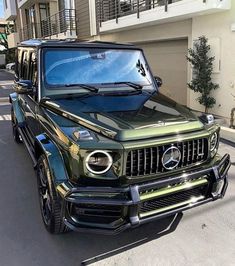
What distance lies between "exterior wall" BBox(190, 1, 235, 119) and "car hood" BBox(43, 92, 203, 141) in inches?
169

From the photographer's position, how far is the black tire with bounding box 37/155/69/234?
2846 mm

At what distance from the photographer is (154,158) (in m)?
2.69

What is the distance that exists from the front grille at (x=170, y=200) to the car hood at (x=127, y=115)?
1.83 ft

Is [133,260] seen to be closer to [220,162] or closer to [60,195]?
[60,195]

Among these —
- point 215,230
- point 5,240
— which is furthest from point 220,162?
point 5,240

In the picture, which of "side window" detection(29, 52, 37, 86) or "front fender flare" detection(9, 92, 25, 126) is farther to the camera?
"front fender flare" detection(9, 92, 25, 126)

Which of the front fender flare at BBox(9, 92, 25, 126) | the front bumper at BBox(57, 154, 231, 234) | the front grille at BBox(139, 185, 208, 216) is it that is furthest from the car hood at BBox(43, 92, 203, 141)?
the front fender flare at BBox(9, 92, 25, 126)

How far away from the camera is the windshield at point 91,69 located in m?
3.79

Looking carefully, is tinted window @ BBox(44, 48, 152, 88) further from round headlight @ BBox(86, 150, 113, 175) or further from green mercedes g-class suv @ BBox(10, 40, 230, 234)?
round headlight @ BBox(86, 150, 113, 175)

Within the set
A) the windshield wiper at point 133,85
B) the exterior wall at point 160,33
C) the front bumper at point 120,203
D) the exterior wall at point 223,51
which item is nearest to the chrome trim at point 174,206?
the front bumper at point 120,203

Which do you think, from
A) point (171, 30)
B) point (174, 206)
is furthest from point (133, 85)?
point (171, 30)

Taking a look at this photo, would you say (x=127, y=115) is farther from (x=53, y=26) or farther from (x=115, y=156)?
(x=53, y=26)

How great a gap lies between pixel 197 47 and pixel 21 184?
5574 millimetres

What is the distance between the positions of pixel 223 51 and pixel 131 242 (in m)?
5.86
